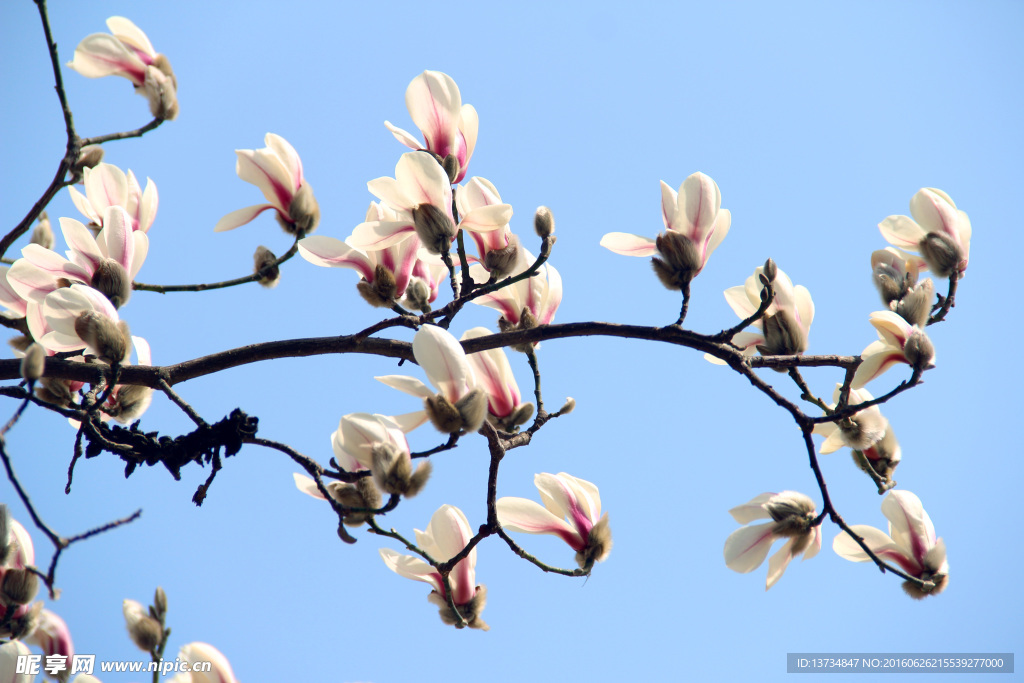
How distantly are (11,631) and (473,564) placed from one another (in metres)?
0.90

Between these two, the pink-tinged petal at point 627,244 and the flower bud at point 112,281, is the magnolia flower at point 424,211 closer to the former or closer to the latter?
the pink-tinged petal at point 627,244

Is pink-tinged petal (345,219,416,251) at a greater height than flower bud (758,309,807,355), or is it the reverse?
pink-tinged petal (345,219,416,251)

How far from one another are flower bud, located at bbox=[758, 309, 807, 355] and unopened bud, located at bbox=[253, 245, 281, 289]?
949mm

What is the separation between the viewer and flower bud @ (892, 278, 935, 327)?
3.85ft

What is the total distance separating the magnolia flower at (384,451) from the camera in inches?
41.1

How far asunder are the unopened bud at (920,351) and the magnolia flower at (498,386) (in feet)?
2.03

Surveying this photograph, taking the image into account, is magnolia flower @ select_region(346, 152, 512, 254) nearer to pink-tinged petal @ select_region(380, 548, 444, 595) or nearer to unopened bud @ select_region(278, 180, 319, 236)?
unopened bud @ select_region(278, 180, 319, 236)

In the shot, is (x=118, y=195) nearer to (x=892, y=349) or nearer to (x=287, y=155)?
(x=287, y=155)

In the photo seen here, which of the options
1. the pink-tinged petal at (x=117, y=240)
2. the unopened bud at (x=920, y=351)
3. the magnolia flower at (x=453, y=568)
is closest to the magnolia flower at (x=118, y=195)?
the pink-tinged petal at (x=117, y=240)

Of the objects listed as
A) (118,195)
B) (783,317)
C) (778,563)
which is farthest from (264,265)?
(778,563)

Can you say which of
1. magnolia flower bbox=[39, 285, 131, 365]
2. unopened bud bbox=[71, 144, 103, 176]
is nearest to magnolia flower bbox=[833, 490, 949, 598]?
magnolia flower bbox=[39, 285, 131, 365]

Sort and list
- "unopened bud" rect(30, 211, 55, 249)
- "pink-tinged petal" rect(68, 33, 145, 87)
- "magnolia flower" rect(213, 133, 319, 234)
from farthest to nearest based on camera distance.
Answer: "unopened bud" rect(30, 211, 55, 249)
"pink-tinged petal" rect(68, 33, 145, 87)
"magnolia flower" rect(213, 133, 319, 234)

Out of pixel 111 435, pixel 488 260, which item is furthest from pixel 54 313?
pixel 488 260

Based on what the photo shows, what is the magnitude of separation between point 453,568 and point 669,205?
789 mm
